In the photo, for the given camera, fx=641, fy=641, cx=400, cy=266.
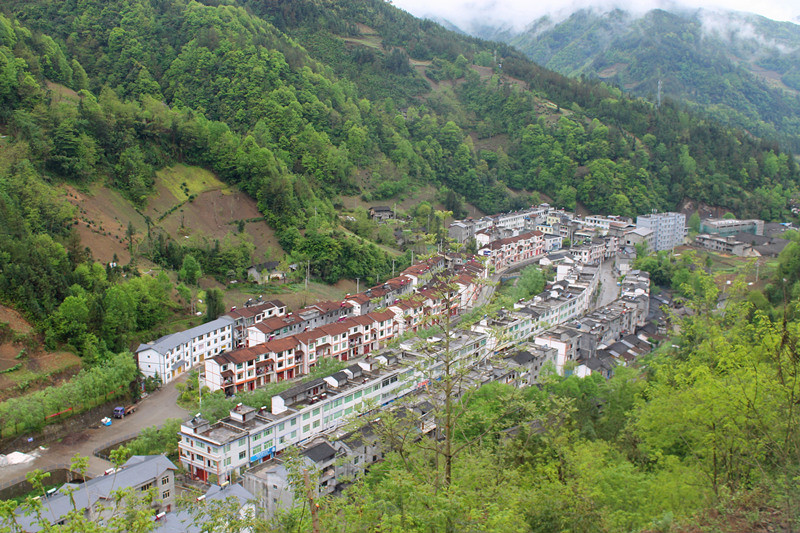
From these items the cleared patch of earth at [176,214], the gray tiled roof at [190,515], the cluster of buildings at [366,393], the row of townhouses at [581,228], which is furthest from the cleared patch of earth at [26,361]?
the row of townhouses at [581,228]

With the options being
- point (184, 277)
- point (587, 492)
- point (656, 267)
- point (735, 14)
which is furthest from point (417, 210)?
point (735, 14)

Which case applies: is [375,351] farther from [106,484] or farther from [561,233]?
[561,233]

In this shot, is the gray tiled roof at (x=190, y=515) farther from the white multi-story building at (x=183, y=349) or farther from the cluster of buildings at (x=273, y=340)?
the white multi-story building at (x=183, y=349)

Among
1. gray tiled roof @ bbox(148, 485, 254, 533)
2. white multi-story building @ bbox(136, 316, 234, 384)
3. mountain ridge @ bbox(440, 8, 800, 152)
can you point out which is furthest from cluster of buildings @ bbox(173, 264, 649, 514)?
mountain ridge @ bbox(440, 8, 800, 152)

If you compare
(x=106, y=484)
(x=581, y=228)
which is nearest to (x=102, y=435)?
(x=106, y=484)

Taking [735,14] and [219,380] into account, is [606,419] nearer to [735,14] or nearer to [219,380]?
[219,380]

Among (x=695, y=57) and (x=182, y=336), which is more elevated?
(x=695, y=57)
